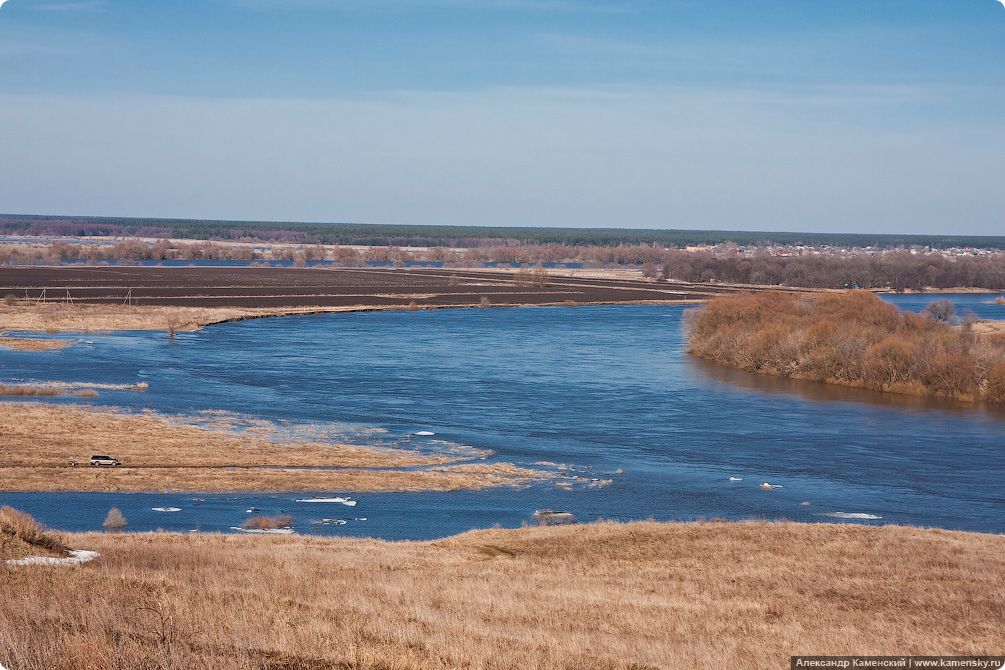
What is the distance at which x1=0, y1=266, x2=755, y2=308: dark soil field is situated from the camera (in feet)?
322

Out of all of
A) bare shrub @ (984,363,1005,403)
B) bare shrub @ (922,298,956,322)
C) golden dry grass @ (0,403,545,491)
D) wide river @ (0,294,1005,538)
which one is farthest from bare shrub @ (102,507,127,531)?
bare shrub @ (922,298,956,322)

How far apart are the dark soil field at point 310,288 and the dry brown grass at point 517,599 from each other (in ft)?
256

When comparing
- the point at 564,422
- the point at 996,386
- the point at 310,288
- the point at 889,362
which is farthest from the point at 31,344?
the point at 310,288

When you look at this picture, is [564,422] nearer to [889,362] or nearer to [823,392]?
[823,392]

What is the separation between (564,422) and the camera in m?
39.9

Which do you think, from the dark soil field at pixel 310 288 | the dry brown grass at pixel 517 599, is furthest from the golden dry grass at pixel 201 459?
the dark soil field at pixel 310 288

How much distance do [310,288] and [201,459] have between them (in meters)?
88.3

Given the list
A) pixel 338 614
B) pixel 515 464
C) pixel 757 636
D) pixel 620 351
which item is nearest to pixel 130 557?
pixel 338 614

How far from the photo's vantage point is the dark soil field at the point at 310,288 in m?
98.2

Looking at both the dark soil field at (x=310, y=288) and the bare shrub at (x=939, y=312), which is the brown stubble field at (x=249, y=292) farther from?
the bare shrub at (x=939, y=312)

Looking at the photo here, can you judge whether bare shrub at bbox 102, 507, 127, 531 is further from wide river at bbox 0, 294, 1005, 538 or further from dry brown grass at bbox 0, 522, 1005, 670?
dry brown grass at bbox 0, 522, 1005, 670

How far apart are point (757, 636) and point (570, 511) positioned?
13.8m

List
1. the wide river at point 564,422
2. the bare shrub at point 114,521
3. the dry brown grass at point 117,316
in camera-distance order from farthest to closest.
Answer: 1. the dry brown grass at point 117,316
2. the wide river at point 564,422
3. the bare shrub at point 114,521

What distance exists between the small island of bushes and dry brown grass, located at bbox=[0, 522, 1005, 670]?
104 ft
